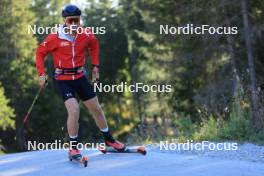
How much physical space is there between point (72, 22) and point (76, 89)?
910 millimetres

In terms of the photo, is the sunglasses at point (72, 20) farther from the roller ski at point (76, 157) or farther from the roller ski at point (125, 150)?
the roller ski at point (125, 150)

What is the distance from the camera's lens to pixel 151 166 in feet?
23.3

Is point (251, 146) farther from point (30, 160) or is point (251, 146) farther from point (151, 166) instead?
point (30, 160)

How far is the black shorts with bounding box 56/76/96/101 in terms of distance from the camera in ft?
24.9

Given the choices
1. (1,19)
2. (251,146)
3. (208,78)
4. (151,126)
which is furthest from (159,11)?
(251,146)

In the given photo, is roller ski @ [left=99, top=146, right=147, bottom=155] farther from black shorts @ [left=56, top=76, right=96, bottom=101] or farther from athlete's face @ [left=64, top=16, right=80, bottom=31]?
athlete's face @ [left=64, top=16, right=80, bottom=31]

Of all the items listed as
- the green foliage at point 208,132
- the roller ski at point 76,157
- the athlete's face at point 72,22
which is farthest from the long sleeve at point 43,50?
the green foliage at point 208,132

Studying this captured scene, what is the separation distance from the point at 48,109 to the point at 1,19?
343 inches

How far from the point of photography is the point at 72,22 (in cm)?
754

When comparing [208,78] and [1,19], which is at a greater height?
[1,19]

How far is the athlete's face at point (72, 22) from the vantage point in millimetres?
7523

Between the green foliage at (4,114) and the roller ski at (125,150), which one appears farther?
the green foliage at (4,114)

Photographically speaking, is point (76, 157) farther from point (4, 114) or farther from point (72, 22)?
point (4, 114)

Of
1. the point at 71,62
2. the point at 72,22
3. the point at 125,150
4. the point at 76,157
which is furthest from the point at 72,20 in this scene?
the point at 125,150
